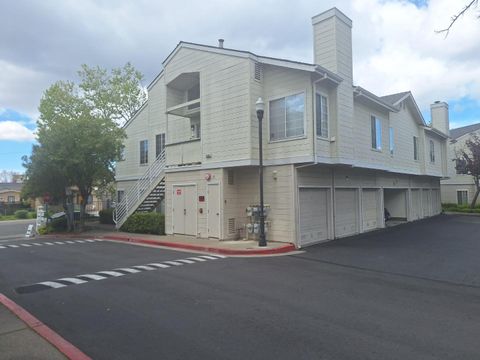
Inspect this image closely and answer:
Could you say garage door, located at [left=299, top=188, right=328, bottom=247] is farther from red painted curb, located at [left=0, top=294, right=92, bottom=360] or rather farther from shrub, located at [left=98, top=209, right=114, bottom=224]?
shrub, located at [left=98, top=209, right=114, bottom=224]

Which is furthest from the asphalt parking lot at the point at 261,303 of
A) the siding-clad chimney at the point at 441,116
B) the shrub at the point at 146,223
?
the siding-clad chimney at the point at 441,116

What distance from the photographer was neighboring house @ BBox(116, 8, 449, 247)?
43.5ft

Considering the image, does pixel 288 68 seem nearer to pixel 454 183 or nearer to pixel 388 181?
pixel 388 181

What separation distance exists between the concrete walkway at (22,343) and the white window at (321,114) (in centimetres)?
1050

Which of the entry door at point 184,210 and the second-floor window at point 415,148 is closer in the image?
the entry door at point 184,210

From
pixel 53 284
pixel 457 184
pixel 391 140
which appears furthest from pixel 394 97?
pixel 457 184

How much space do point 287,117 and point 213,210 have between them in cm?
468

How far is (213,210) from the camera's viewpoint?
14781 millimetres

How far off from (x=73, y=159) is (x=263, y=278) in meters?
14.7

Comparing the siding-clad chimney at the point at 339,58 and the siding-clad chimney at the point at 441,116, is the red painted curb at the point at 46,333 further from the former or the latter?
the siding-clad chimney at the point at 441,116

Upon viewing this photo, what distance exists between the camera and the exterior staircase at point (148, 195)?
19.0 meters

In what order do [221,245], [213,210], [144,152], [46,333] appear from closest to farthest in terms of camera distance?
[46,333], [221,245], [213,210], [144,152]

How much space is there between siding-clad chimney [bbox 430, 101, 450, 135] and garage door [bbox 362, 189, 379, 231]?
12.4 meters

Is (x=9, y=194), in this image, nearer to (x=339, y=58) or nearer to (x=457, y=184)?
(x=457, y=184)
